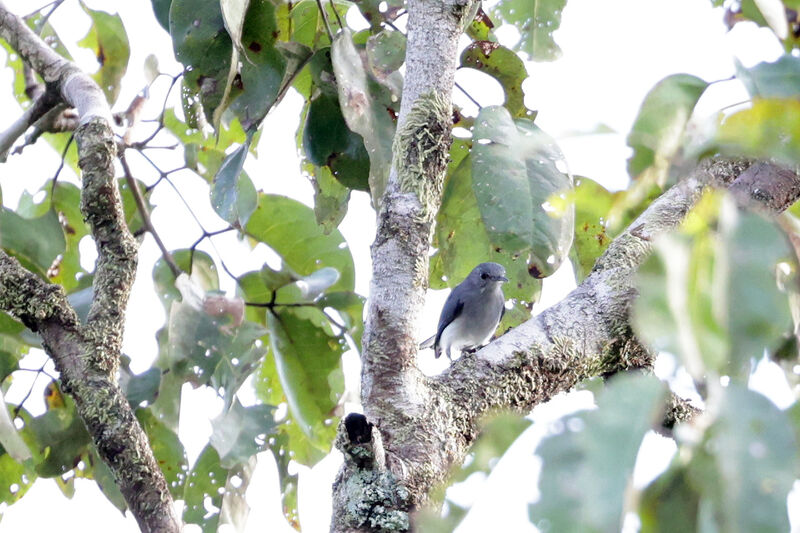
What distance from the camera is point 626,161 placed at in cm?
76

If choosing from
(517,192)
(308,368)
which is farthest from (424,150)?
(308,368)

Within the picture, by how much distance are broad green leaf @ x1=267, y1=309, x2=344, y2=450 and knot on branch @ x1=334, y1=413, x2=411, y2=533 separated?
3.93 ft

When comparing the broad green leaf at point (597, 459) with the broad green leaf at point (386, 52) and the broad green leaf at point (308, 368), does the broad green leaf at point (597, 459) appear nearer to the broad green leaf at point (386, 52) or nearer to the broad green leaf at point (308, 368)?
the broad green leaf at point (386, 52)

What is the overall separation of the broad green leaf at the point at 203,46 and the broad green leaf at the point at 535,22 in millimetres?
1368

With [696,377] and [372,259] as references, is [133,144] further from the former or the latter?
[696,377]

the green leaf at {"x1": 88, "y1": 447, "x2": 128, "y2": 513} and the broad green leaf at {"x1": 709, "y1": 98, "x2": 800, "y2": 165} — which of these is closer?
the broad green leaf at {"x1": 709, "y1": 98, "x2": 800, "y2": 165}

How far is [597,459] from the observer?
1.77 feet

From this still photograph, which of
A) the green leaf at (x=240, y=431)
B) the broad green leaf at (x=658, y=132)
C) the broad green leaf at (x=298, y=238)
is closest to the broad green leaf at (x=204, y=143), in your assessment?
the broad green leaf at (x=298, y=238)

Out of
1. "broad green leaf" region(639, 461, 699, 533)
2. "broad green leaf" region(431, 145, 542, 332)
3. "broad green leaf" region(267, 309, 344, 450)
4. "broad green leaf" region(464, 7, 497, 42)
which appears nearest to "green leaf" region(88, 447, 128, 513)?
"broad green leaf" region(267, 309, 344, 450)

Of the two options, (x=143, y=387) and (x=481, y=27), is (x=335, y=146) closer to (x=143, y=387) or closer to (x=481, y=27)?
(x=481, y=27)

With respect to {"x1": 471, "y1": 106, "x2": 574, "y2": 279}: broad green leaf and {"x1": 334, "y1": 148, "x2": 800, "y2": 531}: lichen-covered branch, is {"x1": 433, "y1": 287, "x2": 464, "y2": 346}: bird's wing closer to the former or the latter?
{"x1": 334, "y1": 148, "x2": 800, "y2": 531}: lichen-covered branch

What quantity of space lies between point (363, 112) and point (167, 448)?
4.23 feet

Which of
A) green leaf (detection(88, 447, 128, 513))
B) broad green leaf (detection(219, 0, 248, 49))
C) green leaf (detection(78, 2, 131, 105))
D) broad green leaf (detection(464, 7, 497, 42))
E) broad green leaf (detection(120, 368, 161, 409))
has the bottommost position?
green leaf (detection(88, 447, 128, 513))

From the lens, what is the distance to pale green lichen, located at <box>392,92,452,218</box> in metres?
1.97
